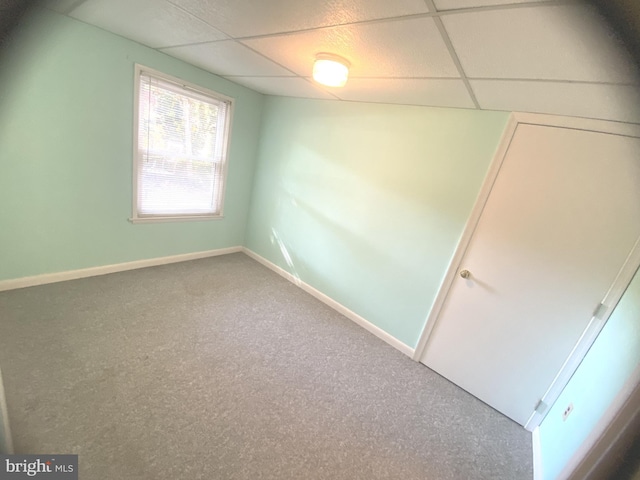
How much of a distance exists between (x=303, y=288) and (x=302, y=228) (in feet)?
2.50

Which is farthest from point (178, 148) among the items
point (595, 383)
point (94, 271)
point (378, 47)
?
point (595, 383)

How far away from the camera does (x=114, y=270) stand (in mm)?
2574

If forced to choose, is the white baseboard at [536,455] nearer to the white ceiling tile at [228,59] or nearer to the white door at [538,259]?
the white door at [538,259]

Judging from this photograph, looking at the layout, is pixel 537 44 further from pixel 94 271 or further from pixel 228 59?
pixel 94 271

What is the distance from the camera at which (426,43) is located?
1086 millimetres

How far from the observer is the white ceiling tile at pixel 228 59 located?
1.75m

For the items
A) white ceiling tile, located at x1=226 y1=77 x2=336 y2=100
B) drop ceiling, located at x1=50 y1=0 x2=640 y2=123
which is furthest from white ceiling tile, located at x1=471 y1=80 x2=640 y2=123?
white ceiling tile, located at x1=226 y1=77 x2=336 y2=100

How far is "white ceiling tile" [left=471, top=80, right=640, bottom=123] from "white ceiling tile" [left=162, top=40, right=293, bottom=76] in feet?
4.90

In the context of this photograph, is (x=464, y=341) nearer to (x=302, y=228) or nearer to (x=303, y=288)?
(x=303, y=288)

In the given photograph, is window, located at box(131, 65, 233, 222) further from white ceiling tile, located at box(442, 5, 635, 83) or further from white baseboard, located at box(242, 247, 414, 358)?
white ceiling tile, located at box(442, 5, 635, 83)

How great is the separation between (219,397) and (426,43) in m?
2.24

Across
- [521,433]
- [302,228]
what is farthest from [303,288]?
[521,433]

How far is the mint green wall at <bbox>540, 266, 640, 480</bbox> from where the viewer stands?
1.15 meters

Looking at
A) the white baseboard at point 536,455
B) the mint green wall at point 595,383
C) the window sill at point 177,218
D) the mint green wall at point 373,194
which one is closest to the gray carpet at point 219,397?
the white baseboard at point 536,455
